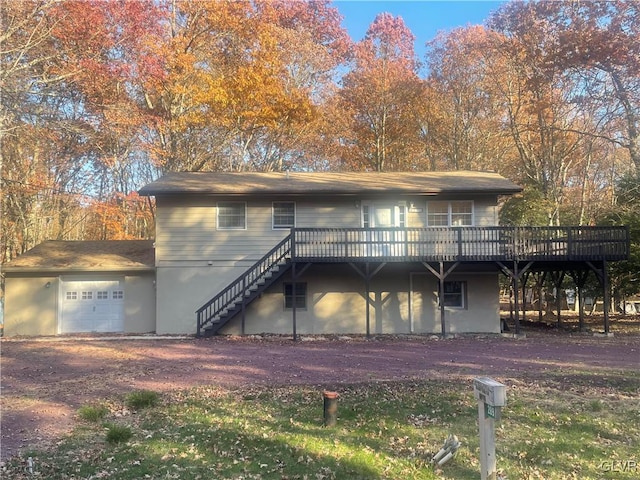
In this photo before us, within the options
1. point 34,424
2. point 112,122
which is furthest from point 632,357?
point 112,122

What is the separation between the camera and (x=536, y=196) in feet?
85.5

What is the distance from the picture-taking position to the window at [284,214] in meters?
18.2

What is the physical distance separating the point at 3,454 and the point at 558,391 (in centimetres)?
827

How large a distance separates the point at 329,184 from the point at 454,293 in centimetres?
629

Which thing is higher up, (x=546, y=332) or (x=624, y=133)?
(x=624, y=133)

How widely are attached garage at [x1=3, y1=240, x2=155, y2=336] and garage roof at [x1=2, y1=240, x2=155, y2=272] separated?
33mm

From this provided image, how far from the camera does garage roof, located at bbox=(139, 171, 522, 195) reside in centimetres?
1753

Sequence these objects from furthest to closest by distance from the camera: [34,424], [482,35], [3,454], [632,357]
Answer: [482,35]
[632,357]
[34,424]
[3,454]

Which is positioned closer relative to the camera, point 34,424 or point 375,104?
point 34,424

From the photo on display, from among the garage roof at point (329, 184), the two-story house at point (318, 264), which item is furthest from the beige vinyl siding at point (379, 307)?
the garage roof at point (329, 184)

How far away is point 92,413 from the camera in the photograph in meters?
7.19

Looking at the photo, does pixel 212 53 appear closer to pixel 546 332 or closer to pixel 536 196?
pixel 536 196

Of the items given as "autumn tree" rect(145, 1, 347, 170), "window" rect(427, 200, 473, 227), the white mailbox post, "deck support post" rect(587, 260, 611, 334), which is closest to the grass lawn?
the white mailbox post

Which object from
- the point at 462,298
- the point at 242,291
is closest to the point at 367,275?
the point at 462,298
